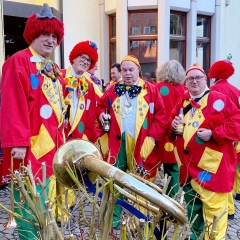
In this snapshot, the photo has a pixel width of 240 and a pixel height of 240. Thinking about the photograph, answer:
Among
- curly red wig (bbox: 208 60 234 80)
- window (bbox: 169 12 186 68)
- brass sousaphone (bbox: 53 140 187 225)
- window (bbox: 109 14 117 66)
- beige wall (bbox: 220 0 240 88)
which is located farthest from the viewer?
beige wall (bbox: 220 0 240 88)

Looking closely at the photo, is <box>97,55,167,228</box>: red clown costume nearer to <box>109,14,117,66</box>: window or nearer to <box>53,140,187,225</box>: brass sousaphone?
<box>53,140,187,225</box>: brass sousaphone

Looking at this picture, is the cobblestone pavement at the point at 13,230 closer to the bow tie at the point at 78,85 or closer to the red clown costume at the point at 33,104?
the red clown costume at the point at 33,104

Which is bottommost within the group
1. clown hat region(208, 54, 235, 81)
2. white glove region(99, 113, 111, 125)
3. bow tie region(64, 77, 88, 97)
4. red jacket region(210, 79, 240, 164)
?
white glove region(99, 113, 111, 125)

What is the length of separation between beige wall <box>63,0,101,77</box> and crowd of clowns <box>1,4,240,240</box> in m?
4.38

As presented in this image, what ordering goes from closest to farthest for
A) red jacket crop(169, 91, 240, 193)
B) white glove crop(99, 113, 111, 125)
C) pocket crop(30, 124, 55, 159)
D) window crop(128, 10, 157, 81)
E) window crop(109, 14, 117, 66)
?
pocket crop(30, 124, 55, 159) < red jacket crop(169, 91, 240, 193) < white glove crop(99, 113, 111, 125) < window crop(128, 10, 157, 81) < window crop(109, 14, 117, 66)

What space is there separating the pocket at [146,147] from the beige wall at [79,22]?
494 cm

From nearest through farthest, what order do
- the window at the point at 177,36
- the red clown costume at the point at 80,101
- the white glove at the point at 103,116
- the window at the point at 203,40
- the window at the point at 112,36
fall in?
the white glove at the point at 103,116, the red clown costume at the point at 80,101, the window at the point at 112,36, the window at the point at 177,36, the window at the point at 203,40

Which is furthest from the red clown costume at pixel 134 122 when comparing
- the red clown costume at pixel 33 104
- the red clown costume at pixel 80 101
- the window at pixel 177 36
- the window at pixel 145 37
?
the window at pixel 177 36

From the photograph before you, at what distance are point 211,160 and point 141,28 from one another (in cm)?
624

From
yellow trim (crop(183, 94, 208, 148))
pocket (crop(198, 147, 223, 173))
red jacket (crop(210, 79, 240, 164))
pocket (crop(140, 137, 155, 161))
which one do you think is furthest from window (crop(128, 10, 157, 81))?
pocket (crop(198, 147, 223, 173))

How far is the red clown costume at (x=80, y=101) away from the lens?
364cm

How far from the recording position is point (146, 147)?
11.1ft

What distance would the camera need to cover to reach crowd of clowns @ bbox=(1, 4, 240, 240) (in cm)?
257

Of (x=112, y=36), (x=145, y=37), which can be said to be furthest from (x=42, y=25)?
(x=112, y=36)
